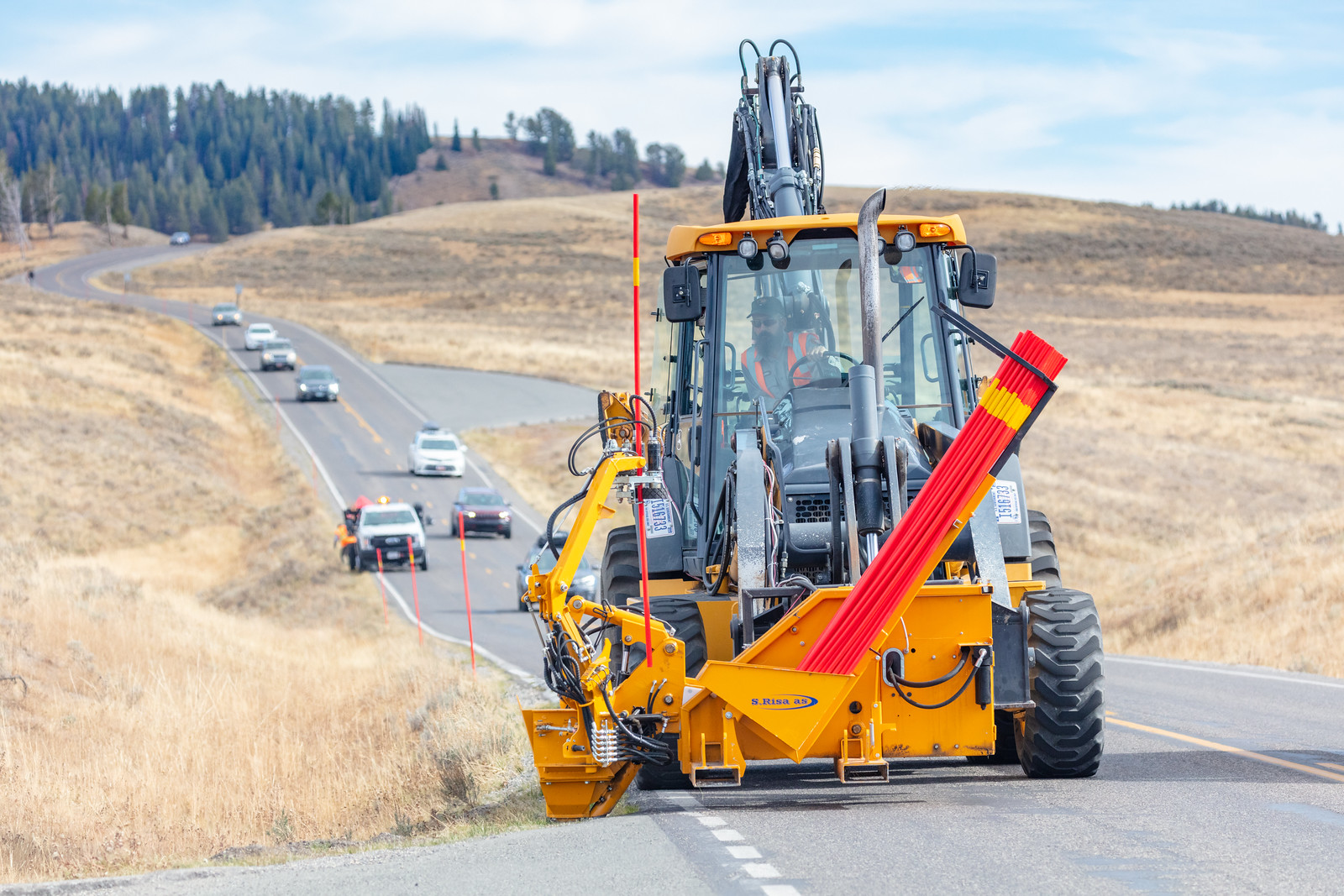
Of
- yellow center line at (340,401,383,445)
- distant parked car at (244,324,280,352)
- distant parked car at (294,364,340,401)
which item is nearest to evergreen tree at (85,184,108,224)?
distant parked car at (244,324,280,352)

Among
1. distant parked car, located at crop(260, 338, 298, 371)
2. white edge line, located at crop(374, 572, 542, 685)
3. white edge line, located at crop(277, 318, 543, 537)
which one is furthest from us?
distant parked car, located at crop(260, 338, 298, 371)

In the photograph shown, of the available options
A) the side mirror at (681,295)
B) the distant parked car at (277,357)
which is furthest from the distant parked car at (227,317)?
the side mirror at (681,295)

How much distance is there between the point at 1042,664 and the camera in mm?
7984

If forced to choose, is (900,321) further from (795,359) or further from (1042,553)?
(1042,553)

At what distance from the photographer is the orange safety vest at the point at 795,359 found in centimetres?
912

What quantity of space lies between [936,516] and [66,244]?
564ft

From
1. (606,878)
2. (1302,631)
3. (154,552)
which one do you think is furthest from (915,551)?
(154,552)

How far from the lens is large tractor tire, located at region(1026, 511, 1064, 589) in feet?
30.1

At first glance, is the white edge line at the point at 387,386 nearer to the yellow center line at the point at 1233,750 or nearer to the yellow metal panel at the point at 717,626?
the yellow center line at the point at 1233,750

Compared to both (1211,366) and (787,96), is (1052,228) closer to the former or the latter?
(1211,366)

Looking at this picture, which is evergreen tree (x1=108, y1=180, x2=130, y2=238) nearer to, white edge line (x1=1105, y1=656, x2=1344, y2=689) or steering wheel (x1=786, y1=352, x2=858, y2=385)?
white edge line (x1=1105, y1=656, x2=1344, y2=689)

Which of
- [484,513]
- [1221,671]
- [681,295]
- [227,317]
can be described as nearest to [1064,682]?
[681,295]

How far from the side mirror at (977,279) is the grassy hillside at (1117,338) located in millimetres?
9471

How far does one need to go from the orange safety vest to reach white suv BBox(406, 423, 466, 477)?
1503 inches
